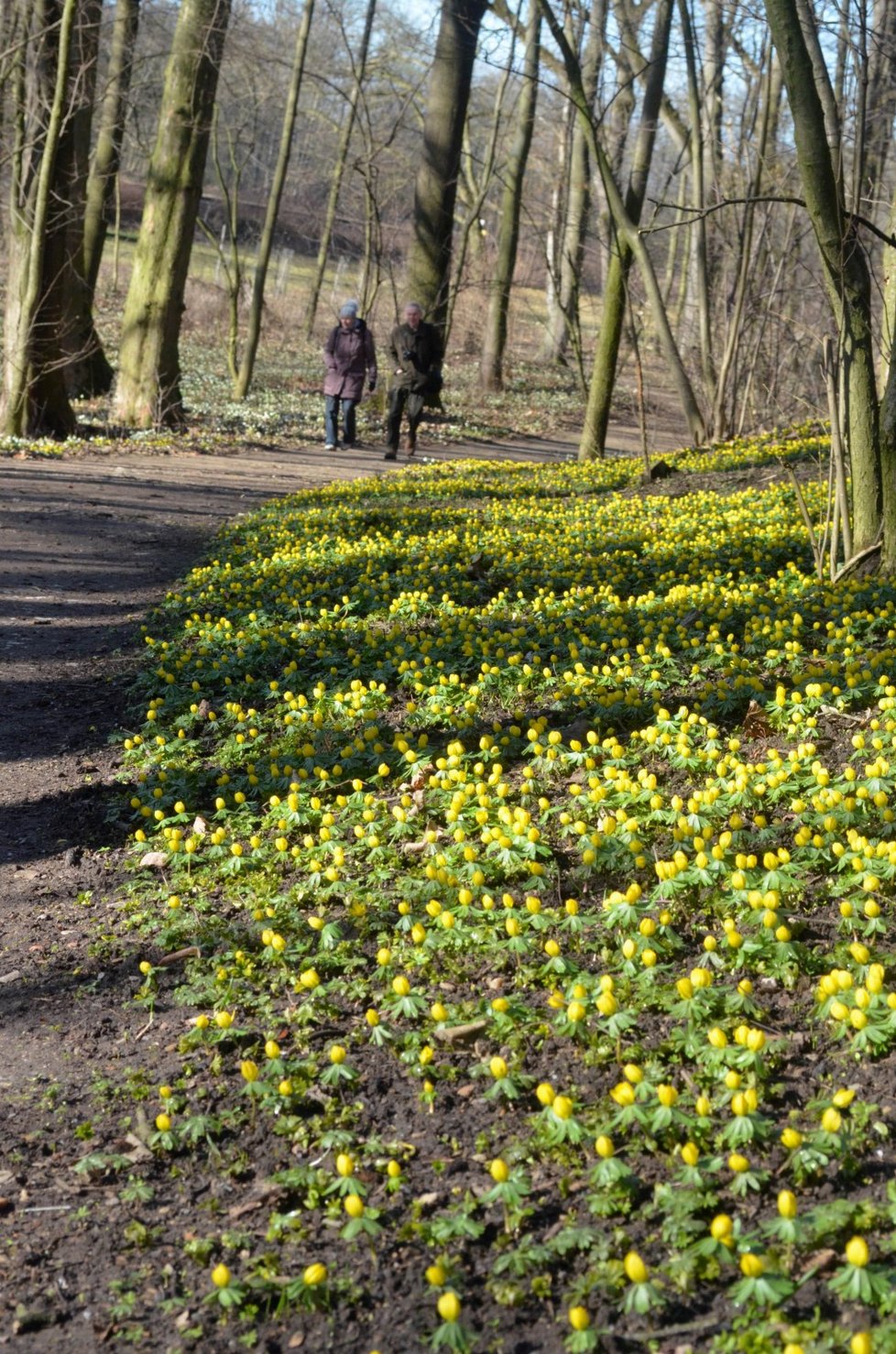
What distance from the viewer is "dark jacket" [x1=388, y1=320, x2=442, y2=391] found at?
56.4 feet

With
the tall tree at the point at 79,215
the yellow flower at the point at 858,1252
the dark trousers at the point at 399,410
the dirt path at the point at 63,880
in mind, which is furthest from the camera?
the dark trousers at the point at 399,410

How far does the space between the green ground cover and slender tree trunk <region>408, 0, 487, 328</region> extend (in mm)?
19098

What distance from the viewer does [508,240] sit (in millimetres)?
30625

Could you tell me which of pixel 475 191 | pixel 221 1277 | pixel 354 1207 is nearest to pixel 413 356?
pixel 354 1207

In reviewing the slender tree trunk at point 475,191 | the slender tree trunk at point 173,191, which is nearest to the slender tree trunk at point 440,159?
the slender tree trunk at point 475,191

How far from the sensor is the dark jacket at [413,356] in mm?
17203

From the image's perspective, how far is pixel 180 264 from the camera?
17922mm

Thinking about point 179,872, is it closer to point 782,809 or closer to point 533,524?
point 782,809

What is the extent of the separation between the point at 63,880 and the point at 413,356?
13510 millimetres

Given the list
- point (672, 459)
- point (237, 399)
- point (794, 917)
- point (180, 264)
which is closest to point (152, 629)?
point (794, 917)

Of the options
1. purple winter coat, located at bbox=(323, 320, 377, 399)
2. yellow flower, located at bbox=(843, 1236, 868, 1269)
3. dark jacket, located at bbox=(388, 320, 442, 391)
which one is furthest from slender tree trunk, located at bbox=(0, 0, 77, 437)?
yellow flower, located at bbox=(843, 1236, 868, 1269)

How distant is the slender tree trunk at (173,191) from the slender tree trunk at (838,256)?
40.5 ft

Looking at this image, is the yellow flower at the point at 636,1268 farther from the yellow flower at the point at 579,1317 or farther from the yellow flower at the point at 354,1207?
the yellow flower at the point at 354,1207

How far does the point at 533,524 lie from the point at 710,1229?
8.03 metres
